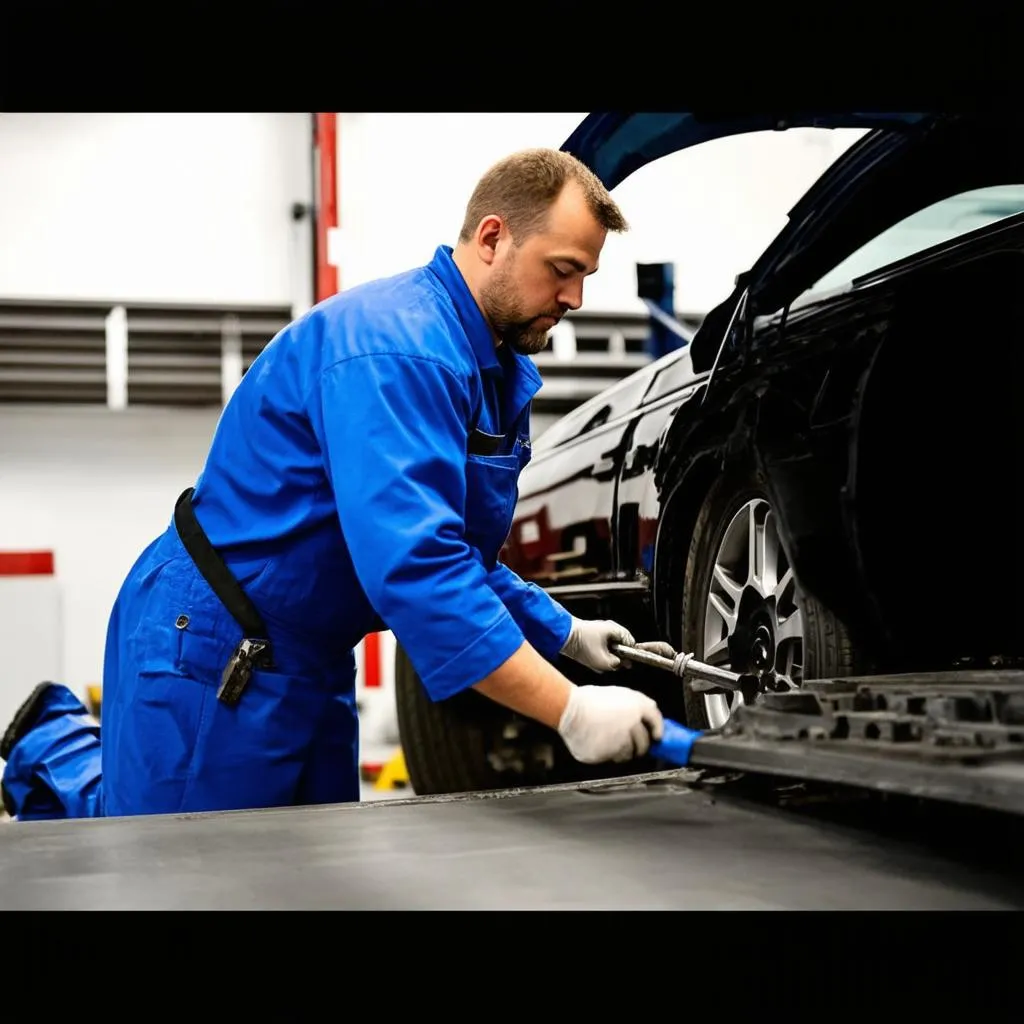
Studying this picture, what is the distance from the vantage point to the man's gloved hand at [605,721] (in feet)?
4.84

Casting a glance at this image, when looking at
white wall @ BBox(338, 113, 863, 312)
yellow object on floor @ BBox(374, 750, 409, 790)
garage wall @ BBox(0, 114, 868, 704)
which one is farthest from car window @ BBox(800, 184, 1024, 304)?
garage wall @ BBox(0, 114, 868, 704)

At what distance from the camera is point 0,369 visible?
5.16 metres

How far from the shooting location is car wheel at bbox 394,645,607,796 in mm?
2775

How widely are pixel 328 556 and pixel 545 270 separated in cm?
50

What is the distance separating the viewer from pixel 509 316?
5.53 feet

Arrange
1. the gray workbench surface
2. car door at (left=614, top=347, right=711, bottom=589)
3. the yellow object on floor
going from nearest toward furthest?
the gray workbench surface → car door at (left=614, top=347, right=711, bottom=589) → the yellow object on floor

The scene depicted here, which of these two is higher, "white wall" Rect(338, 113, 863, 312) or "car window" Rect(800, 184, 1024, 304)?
"white wall" Rect(338, 113, 863, 312)

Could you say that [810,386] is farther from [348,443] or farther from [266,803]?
[266,803]

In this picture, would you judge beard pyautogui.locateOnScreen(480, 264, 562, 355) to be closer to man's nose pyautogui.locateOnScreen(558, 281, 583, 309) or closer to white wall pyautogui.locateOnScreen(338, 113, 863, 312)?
man's nose pyautogui.locateOnScreen(558, 281, 583, 309)

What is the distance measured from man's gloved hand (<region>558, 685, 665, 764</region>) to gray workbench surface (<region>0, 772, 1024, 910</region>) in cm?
9

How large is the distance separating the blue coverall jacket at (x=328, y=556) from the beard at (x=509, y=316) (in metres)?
0.03

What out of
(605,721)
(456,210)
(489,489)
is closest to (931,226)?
(489,489)
